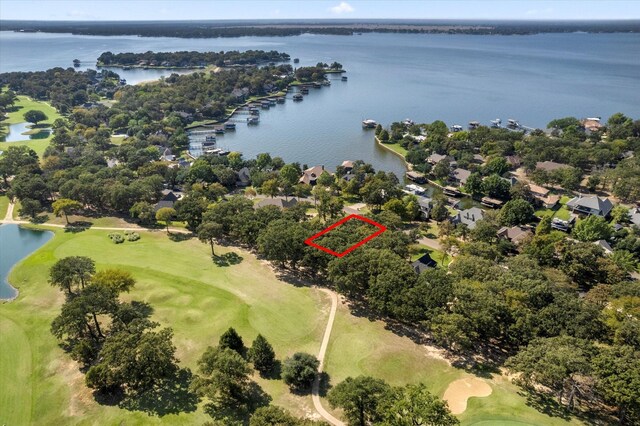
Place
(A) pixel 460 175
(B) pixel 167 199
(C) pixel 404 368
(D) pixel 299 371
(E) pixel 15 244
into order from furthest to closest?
(A) pixel 460 175 < (B) pixel 167 199 < (E) pixel 15 244 < (C) pixel 404 368 < (D) pixel 299 371

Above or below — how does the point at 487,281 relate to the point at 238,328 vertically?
above

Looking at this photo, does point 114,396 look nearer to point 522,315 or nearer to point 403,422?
point 403,422

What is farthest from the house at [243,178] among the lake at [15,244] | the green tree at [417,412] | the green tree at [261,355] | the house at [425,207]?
the green tree at [417,412]

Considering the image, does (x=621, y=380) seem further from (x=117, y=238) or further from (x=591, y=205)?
(x=117, y=238)

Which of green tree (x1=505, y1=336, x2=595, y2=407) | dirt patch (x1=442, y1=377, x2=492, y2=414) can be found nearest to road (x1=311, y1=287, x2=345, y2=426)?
dirt patch (x1=442, y1=377, x2=492, y2=414)

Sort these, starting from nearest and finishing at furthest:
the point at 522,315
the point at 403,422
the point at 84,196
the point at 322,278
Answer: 1. the point at 403,422
2. the point at 522,315
3. the point at 322,278
4. the point at 84,196

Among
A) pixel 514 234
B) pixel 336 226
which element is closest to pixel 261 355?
pixel 336 226

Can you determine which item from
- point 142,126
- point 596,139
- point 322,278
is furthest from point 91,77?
point 596,139

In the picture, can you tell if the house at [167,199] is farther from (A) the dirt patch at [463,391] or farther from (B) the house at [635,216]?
(B) the house at [635,216]
